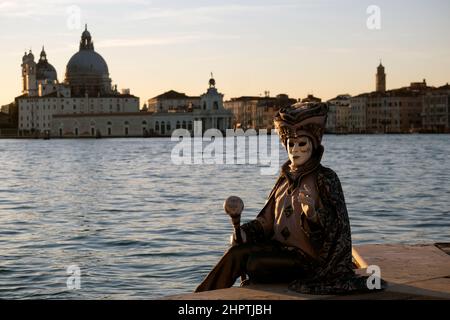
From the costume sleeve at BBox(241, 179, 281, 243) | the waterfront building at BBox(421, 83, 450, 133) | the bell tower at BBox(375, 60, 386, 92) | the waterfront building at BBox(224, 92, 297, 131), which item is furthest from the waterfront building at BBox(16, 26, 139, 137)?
the costume sleeve at BBox(241, 179, 281, 243)

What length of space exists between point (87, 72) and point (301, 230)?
98.5 m

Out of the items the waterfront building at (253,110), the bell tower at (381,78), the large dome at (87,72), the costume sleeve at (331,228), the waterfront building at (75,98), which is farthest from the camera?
the bell tower at (381,78)

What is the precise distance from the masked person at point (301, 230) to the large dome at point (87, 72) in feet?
318

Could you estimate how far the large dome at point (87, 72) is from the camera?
99.7 metres

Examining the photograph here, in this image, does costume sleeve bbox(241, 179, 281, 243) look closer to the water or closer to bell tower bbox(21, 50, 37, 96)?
A: the water

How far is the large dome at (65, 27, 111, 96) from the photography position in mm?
99688

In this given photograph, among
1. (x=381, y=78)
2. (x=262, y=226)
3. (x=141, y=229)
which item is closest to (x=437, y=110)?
(x=381, y=78)

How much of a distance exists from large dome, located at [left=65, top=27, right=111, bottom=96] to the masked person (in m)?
96.9

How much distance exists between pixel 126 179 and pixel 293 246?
20329 millimetres

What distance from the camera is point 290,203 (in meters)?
3.88

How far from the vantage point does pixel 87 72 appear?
101m

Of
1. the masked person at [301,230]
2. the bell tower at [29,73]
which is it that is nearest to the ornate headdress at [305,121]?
the masked person at [301,230]

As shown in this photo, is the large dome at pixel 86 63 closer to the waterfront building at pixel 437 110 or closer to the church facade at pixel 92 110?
the church facade at pixel 92 110

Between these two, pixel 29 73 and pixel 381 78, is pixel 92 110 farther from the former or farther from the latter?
pixel 381 78
